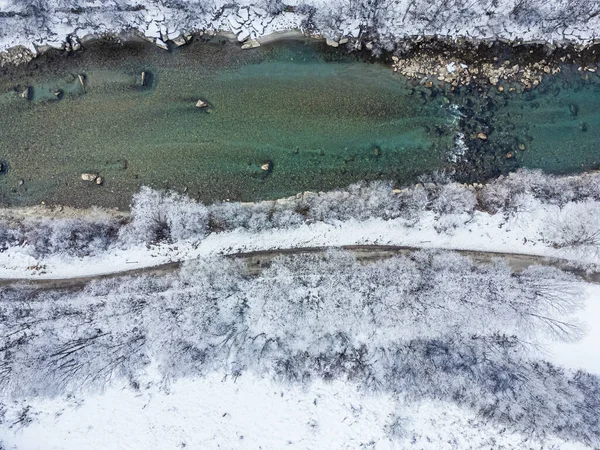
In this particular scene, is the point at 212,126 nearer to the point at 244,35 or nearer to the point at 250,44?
the point at 250,44

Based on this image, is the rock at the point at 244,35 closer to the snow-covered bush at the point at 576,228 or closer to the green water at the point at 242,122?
the green water at the point at 242,122

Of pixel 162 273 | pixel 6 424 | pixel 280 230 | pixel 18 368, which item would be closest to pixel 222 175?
pixel 280 230

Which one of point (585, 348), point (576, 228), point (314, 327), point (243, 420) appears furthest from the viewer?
point (576, 228)

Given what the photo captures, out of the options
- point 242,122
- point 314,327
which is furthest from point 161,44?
point 314,327

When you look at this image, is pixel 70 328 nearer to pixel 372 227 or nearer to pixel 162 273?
pixel 162 273

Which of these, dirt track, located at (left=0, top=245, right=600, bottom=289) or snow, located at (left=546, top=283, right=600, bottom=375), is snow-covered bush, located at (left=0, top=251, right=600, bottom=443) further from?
snow, located at (left=546, top=283, right=600, bottom=375)

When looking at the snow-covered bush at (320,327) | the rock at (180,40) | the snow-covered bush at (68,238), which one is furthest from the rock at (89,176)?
the rock at (180,40)
